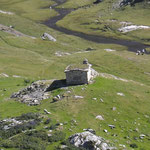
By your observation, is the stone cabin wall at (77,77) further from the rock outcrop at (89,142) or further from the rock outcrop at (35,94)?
the rock outcrop at (89,142)

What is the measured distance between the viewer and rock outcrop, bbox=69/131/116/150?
1292 inches

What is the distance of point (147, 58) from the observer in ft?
423

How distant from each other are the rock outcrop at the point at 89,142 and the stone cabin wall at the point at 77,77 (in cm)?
1933

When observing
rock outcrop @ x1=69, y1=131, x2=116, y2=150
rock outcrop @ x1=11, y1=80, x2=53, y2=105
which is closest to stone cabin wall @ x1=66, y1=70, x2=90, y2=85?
rock outcrop @ x1=11, y1=80, x2=53, y2=105

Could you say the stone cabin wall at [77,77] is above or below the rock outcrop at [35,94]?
above

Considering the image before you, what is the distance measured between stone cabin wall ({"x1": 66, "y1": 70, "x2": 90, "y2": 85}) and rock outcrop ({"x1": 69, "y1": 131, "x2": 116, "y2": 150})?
19.3 metres

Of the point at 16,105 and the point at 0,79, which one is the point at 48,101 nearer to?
the point at 16,105

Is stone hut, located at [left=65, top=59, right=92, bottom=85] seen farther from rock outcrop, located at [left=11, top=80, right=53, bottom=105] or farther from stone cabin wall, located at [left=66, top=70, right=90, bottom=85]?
rock outcrop, located at [left=11, top=80, right=53, bottom=105]

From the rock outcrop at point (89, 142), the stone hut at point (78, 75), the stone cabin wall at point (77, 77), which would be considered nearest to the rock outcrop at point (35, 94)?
the stone cabin wall at point (77, 77)

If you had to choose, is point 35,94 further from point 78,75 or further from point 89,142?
point 89,142

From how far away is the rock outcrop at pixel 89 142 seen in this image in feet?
108

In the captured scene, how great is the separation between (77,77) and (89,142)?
21.4 meters

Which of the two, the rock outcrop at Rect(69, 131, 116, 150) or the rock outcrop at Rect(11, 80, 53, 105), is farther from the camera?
the rock outcrop at Rect(11, 80, 53, 105)

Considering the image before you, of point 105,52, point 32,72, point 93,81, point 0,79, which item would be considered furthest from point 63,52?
point 93,81
